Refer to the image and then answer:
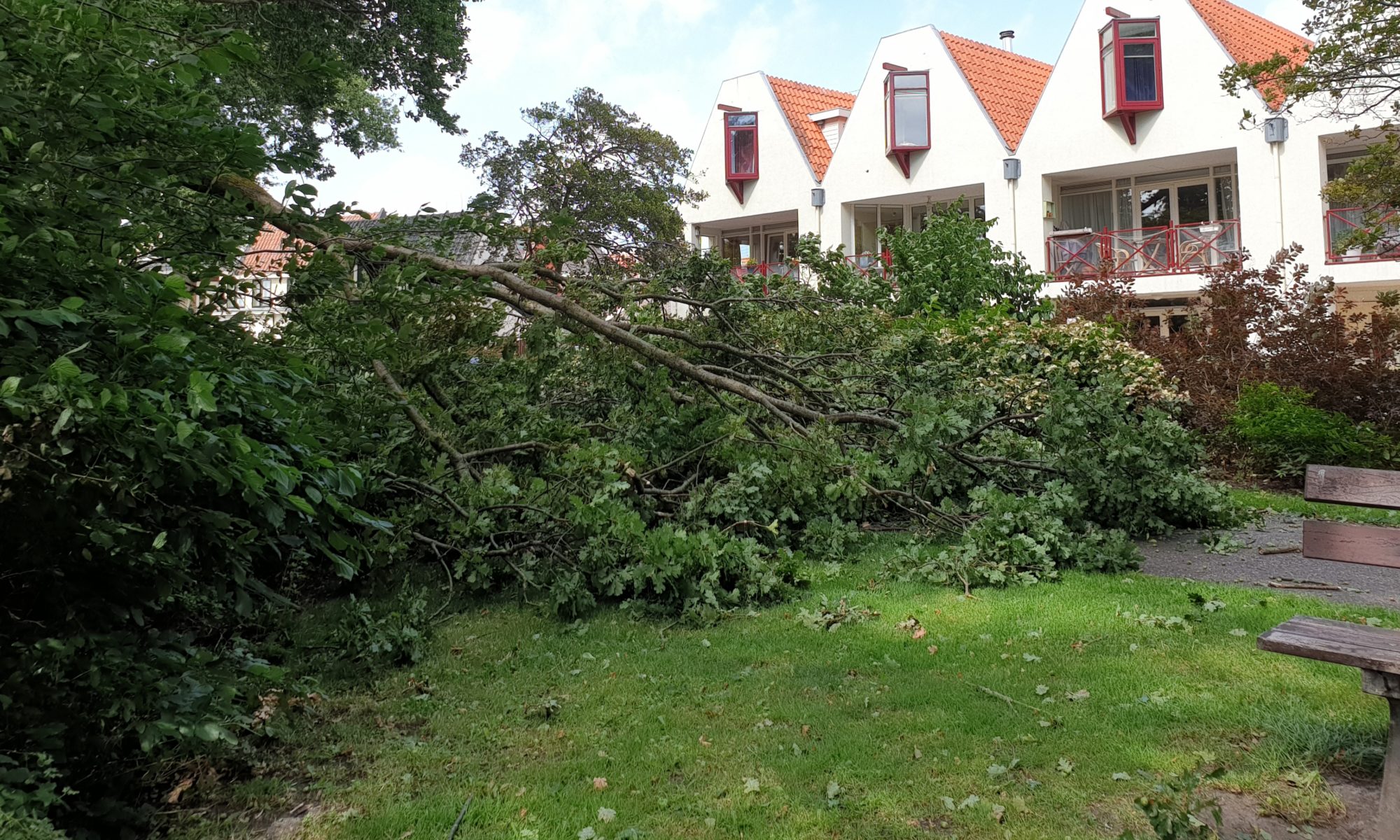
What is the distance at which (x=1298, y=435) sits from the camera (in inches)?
462

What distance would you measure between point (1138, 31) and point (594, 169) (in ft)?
44.2

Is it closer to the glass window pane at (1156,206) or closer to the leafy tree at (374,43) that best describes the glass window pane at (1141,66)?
the glass window pane at (1156,206)

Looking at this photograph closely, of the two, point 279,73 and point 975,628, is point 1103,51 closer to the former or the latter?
point 975,628

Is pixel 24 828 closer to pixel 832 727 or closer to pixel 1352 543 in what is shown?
pixel 832 727

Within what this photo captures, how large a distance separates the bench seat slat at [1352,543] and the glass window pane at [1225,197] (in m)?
23.5

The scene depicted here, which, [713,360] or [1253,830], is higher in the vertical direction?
[713,360]

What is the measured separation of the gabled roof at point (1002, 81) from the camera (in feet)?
87.6

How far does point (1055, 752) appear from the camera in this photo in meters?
3.96

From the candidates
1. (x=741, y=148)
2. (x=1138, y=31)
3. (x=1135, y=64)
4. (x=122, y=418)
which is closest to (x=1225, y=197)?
(x=1135, y=64)

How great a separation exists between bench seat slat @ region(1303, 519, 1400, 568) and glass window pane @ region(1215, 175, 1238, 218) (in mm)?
23487

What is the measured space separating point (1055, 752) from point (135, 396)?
3572 millimetres

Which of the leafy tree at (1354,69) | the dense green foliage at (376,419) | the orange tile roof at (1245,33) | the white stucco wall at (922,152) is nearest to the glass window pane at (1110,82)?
the orange tile roof at (1245,33)

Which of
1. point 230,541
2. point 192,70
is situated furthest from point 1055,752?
point 192,70

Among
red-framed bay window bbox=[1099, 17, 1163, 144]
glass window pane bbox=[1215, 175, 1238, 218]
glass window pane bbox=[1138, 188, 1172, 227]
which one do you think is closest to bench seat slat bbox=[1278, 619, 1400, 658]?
red-framed bay window bbox=[1099, 17, 1163, 144]
